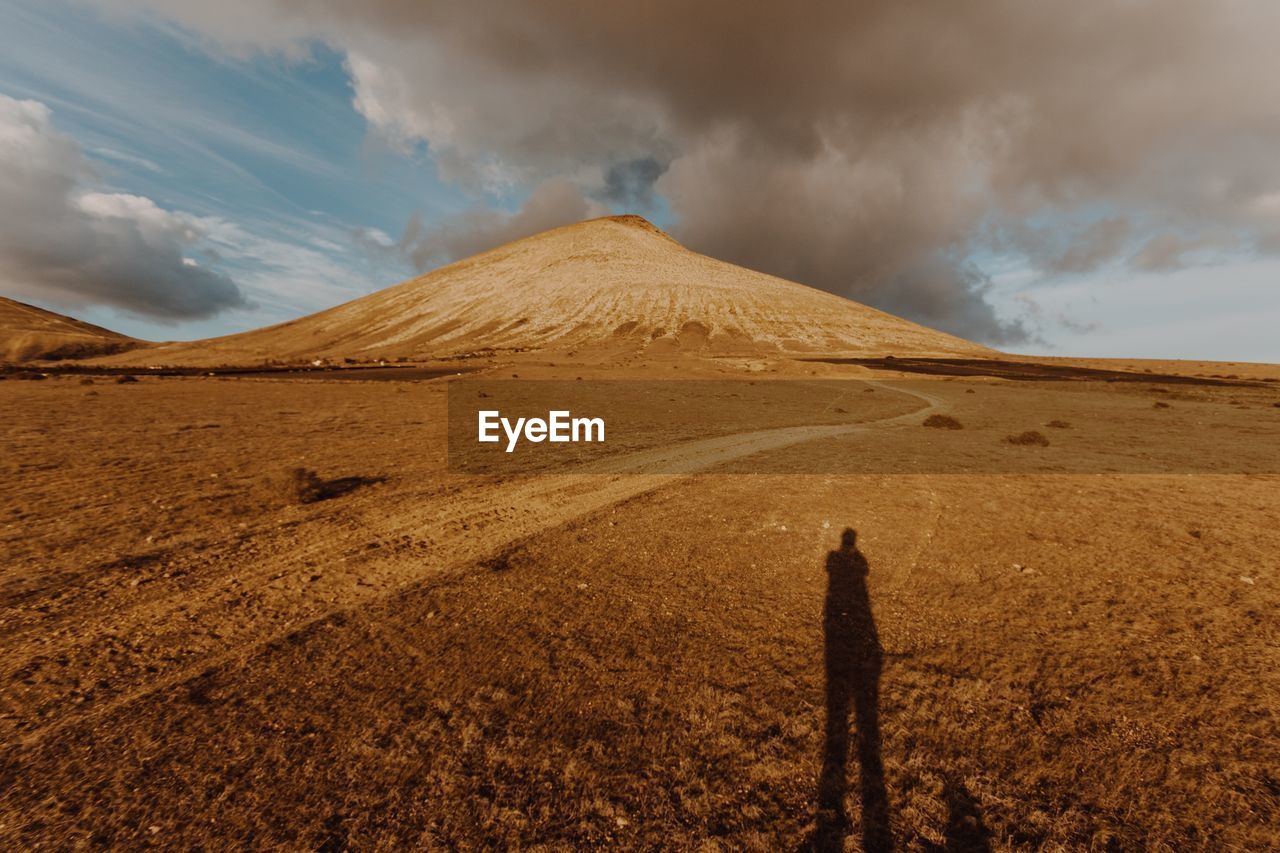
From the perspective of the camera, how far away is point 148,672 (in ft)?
17.1

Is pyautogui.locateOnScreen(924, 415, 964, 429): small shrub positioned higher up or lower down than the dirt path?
higher up

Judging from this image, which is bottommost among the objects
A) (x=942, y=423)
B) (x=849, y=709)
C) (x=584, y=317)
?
(x=849, y=709)
